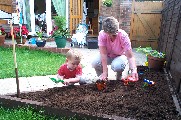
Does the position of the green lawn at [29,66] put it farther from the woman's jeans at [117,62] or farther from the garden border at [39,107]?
the garden border at [39,107]

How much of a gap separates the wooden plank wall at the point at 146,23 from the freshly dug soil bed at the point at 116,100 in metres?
7.28

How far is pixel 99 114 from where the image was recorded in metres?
2.44

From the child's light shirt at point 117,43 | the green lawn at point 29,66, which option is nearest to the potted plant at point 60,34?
the green lawn at point 29,66

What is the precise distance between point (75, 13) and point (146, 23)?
3799 millimetres

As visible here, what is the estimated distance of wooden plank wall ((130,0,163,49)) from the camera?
10.4m

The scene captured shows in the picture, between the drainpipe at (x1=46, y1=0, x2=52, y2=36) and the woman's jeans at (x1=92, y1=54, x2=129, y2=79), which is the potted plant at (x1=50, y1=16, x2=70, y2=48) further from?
the woman's jeans at (x1=92, y1=54, x2=129, y2=79)

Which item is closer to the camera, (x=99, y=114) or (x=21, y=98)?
(x=99, y=114)

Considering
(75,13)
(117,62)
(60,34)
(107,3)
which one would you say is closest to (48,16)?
(75,13)

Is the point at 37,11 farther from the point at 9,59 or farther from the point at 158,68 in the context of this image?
the point at 158,68

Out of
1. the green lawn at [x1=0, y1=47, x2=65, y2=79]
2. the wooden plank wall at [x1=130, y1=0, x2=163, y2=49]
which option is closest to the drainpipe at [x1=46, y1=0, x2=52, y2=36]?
the wooden plank wall at [x1=130, y1=0, x2=163, y2=49]

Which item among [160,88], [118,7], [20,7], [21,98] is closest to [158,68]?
[160,88]

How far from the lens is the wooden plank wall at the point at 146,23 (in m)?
10.4

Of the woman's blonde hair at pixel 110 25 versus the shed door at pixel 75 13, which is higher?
the shed door at pixel 75 13

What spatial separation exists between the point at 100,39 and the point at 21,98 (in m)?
1.58
